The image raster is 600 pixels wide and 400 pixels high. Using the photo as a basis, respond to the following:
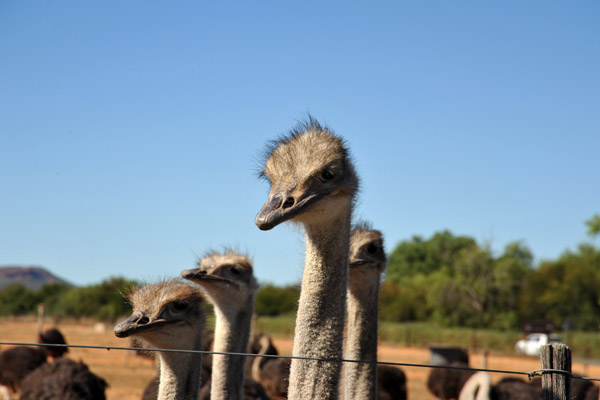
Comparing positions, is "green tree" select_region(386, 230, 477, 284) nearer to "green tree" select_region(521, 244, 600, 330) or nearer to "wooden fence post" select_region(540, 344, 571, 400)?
"green tree" select_region(521, 244, 600, 330)

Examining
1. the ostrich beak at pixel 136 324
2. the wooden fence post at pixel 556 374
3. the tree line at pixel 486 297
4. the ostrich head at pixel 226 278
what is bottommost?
the wooden fence post at pixel 556 374

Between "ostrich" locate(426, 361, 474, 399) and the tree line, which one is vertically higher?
the tree line

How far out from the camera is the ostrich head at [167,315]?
13.3 feet

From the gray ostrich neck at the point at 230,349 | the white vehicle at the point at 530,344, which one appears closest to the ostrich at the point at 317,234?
the gray ostrich neck at the point at 230,349

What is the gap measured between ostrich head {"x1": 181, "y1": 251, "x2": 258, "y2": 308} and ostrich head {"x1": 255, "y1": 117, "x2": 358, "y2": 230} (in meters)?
1.88

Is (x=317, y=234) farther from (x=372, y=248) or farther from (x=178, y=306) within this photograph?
(x=372, y=248)

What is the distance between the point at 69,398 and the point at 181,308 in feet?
10.3

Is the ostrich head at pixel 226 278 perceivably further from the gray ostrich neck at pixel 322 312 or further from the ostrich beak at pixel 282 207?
the ostrich beak at pixel 282 207

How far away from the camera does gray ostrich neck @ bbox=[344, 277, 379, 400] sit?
4.12 m

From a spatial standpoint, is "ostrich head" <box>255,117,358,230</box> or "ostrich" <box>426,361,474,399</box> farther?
"ostrich" <box>426,361,474,399</box>

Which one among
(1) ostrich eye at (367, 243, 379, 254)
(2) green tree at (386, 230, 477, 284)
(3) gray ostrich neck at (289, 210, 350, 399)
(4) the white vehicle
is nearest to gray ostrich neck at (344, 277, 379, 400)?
(1) ostrich eye at (367, 243, 379, 254)

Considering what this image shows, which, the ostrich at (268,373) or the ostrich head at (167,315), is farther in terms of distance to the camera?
the ostrich at (268,373)

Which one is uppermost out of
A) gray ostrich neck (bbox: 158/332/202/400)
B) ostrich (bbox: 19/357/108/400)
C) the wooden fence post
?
the wooden fence post

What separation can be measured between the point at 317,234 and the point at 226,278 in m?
2.17
